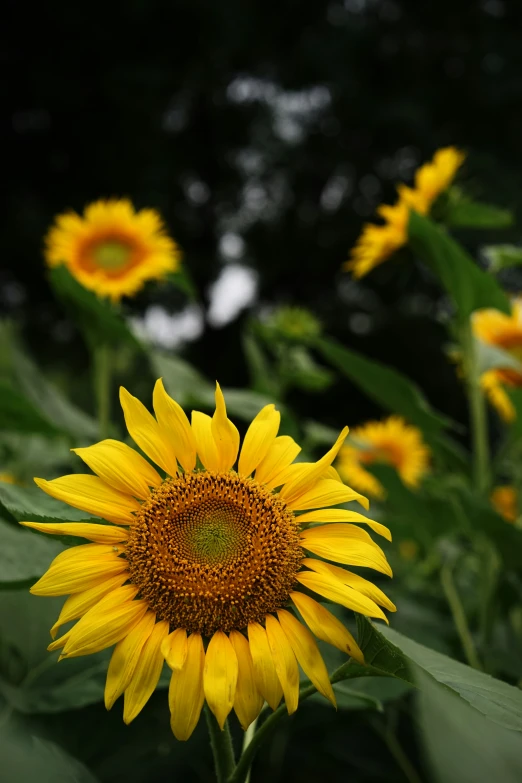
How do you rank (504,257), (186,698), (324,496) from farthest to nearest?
(504,257), (324,496), (186,698)

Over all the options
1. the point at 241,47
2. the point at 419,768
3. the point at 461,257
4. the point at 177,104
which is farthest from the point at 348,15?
the point at 419,768

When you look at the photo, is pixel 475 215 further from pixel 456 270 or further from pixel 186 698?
pixel 186 698

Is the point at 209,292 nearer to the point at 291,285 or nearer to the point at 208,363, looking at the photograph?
the point at 291,285

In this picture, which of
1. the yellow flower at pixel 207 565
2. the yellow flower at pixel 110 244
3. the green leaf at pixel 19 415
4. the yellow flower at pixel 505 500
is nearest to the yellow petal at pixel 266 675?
the yellow flower at pixel 207 565

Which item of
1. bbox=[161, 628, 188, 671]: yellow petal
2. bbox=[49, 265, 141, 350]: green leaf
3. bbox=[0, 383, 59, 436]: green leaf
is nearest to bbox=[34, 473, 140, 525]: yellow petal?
bbox=[161, 628, 188, 671]: yellow petal

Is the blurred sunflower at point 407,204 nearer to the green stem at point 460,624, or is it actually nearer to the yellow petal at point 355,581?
the green stem at point 460,624

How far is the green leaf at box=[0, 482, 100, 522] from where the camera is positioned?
1.79 feet

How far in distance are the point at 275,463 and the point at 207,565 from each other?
106 mm

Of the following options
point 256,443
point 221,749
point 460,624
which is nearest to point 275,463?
point 256,443

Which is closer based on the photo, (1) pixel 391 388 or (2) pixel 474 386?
(1) pixel 391 388

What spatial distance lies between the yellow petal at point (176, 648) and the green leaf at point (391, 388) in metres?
0.66

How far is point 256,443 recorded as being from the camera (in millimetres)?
620

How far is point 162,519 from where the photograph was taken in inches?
23.6

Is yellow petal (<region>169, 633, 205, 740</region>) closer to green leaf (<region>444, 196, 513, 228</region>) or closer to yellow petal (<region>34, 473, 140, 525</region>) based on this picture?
yellow petal (<region>34, 473, 140, 525</region>)
